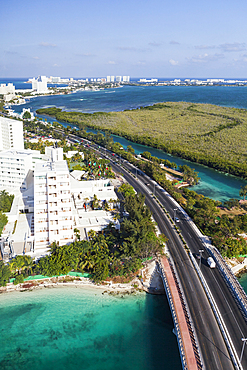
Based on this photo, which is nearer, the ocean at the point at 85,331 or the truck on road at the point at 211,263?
the ocean at the point at 85,331

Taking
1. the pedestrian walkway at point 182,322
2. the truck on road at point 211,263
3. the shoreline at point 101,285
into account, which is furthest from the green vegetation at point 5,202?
the truck on road at point 211,263

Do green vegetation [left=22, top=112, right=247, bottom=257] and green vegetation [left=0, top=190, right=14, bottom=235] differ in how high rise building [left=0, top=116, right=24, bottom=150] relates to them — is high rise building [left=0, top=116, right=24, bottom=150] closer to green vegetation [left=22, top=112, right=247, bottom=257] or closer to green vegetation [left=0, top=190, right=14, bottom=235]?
green vegetation [left=22, top=112, right=247, bottom=257]

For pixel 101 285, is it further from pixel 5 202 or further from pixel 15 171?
pixel 15 171

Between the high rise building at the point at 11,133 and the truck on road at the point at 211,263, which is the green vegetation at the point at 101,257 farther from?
the high rise building at the point at 11,133

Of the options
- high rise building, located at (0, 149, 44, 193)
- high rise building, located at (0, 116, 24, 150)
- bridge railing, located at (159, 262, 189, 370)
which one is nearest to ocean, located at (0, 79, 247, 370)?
bridge railing, located at (159, 262, 189, 370)

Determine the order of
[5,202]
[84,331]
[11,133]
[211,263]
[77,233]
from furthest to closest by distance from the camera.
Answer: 1. [11,133]
2. [5,202]
3. [77,233]
4. [211,263]
5. [84,331]

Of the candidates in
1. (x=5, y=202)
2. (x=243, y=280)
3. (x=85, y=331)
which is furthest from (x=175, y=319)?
(x=5, y=202)
